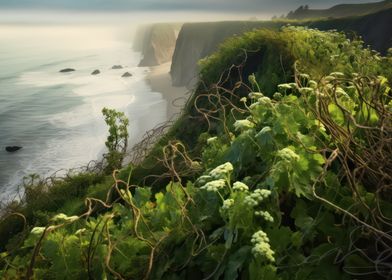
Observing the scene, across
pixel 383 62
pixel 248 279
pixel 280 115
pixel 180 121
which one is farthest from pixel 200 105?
pixel 248 279

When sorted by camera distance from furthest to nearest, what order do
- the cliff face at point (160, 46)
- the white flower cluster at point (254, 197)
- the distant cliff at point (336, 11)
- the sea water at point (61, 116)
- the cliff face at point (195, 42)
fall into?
1. the cliff face at point (160, 46)
2. the distant cliff at point (336, 11)
3. the cliff face at point (195, 42)
4. the sea water at point (61, 116)
5. the white flower cluster at point (254, 197)

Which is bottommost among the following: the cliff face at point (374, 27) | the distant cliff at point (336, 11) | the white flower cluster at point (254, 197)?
the distant cliff at point (336, 11)

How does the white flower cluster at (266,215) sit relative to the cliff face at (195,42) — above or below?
above

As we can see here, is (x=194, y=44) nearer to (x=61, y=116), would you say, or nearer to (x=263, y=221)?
(x=61, y=116)

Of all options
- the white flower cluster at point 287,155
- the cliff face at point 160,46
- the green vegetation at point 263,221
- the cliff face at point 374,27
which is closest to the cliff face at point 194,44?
the cliff face at point 374,27

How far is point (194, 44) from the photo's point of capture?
74938mm

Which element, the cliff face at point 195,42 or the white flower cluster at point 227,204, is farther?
the cliff face at point 195,42

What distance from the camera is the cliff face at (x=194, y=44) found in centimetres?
6956

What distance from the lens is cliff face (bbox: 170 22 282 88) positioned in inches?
2739

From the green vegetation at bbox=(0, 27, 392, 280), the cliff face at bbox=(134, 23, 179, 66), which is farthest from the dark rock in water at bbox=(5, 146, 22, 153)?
→ the cliff face at bbox=(134, 23, 179, 66)

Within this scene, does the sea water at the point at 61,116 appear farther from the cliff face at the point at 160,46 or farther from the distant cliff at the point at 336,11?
the distant cliff at the point at 336,11

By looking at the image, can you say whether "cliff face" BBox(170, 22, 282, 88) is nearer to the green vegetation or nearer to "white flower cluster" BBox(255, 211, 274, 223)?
the green vegetation

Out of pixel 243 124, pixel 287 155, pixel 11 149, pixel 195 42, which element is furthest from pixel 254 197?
pixel 195 42

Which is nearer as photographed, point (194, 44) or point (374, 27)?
point (374, 27)
